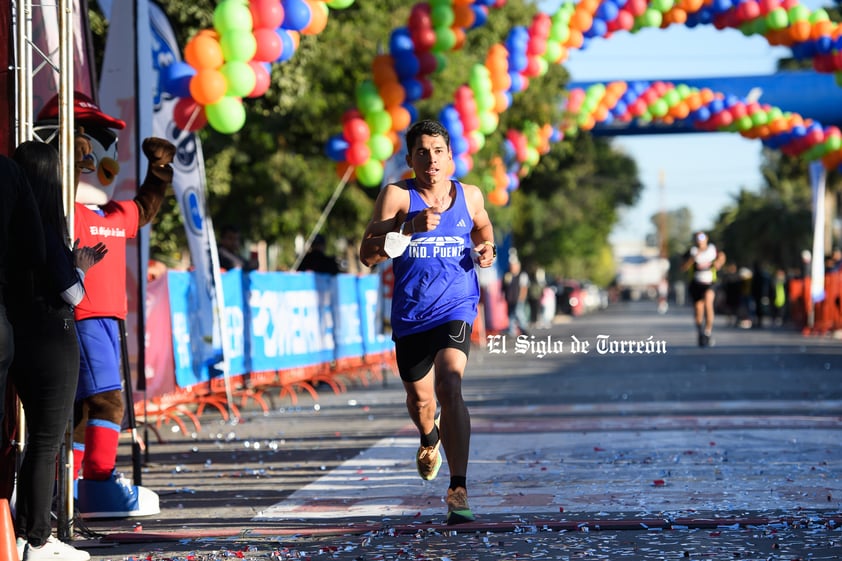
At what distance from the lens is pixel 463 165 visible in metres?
21.3

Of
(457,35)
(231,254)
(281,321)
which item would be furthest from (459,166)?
(231,254)

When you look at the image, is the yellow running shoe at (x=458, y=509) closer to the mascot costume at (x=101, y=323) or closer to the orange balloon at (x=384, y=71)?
the mascot costume at (x=101, y=323)

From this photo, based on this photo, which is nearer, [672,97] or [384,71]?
[384,71]

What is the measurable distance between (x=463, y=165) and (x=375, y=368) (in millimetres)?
3541

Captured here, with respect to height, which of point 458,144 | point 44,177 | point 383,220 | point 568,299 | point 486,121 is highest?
point 486,121

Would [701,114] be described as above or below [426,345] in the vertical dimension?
above

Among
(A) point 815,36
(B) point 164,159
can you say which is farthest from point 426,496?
(A) point 815,36

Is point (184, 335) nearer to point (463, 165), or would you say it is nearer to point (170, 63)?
point (170, 63)

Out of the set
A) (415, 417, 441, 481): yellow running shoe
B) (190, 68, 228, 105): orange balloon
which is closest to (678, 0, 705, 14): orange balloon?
(190, 68, 228, 105): orange balloon

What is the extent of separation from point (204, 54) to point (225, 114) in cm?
54

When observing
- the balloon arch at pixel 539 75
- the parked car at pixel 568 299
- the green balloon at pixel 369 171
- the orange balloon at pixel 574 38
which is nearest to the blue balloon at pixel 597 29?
the balloon arch at pixel 539 75

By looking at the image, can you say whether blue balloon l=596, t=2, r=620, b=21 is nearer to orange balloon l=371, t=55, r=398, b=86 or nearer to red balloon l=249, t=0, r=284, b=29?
orange balloon l=371, t=55, r=398, b=86

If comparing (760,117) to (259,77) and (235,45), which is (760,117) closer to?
(259,77)

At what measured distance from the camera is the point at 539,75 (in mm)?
24031
